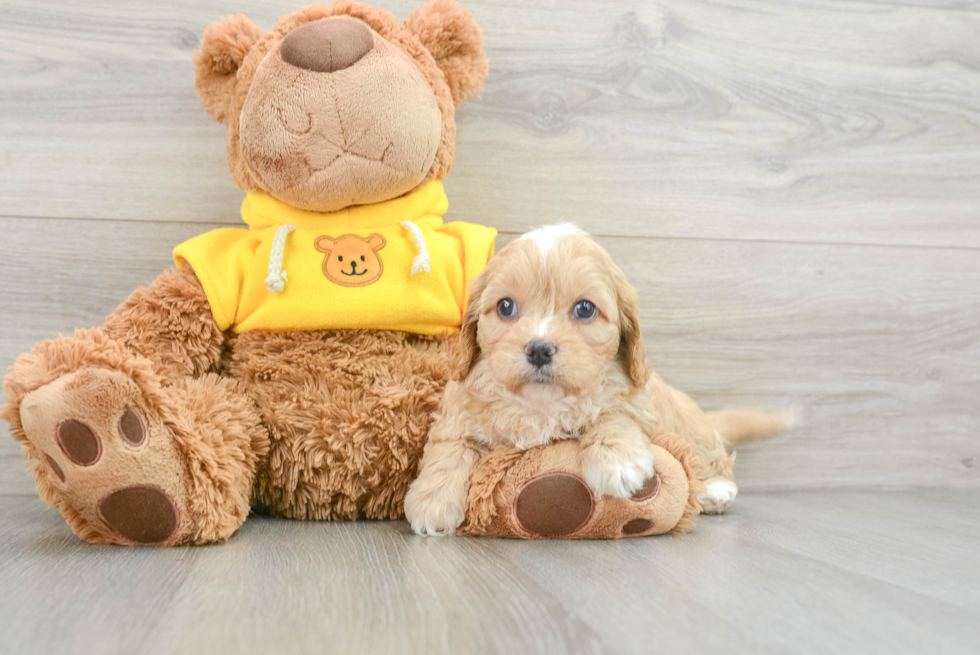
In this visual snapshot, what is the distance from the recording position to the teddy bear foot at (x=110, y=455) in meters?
1.08

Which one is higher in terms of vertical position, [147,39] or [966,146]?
[147,39]

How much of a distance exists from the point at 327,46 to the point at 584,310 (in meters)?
0.66

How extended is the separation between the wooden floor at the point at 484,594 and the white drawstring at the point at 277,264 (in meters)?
0.44

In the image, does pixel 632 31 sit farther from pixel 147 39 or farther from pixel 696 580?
pixel 696 580

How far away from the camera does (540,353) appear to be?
1136 millimetres

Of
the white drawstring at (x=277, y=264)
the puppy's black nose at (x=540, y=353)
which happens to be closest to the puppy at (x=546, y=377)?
the puppy's black nose at (x=540, y=353)

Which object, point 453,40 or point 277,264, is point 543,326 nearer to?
point 277,264

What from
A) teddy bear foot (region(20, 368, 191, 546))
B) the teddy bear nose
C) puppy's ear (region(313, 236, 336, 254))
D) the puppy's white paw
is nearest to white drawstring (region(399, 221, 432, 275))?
puppy's ear (region(313, 236, 336, 254))

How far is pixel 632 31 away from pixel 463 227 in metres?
0.72

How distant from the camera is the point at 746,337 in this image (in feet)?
6.24

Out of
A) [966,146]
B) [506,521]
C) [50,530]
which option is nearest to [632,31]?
[966,146]

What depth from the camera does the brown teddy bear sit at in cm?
116

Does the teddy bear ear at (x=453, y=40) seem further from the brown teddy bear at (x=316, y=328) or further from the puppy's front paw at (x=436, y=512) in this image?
the puppy's front paw at (x=436, y=512)

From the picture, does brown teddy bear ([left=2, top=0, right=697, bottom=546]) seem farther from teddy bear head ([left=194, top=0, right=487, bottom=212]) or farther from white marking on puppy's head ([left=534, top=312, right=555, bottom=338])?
white marking on puppy's head ([left=534, top=312, right=555, bottom=338])
